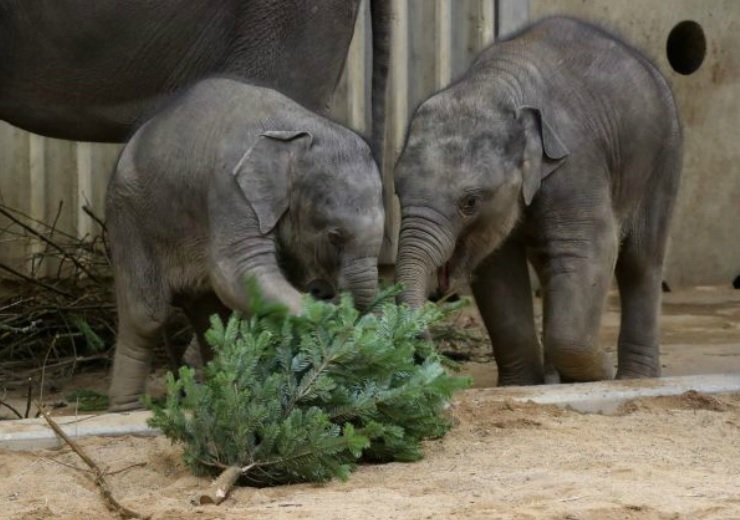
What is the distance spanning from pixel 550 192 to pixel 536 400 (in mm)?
898

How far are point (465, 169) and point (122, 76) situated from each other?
50.5 inches

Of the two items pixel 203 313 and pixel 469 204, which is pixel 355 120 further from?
pixel 203 313

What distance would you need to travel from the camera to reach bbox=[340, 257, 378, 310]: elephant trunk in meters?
5.82

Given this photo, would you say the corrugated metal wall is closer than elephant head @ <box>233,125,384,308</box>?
No

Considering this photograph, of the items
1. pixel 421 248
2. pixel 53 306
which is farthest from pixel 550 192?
pixel 53 306

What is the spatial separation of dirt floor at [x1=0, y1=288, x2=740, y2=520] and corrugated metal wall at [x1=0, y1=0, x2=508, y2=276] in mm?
3040

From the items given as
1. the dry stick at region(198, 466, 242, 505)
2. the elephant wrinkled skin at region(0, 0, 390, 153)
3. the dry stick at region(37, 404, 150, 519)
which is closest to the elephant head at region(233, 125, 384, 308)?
the elephant wrinkled skin at region(0, 0, 390, 153)

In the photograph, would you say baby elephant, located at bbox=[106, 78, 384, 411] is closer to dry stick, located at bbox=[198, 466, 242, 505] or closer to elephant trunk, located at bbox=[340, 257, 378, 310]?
elephant trunk, located at bbox=[340, 257, 378, 310]

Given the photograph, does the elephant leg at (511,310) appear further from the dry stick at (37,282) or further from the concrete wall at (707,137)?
the concrete wall at (707,137)

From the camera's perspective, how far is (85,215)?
8812 millimetres

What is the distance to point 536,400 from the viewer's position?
19.8 feet

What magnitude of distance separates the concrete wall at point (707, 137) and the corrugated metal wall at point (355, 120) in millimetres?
1065

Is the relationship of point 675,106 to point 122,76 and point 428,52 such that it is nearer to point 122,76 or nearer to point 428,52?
point 122,76

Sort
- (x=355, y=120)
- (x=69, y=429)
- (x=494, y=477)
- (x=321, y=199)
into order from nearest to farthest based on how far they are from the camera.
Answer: (x=494, y=477) → (x=69, y=429) → (x=321, y=199) → (x=355, y=120)
